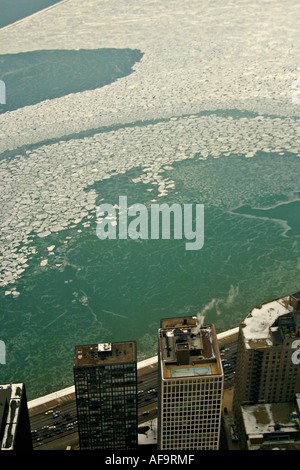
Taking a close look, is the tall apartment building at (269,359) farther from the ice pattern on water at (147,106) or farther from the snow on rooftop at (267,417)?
the ice pattern on water at (147,106)

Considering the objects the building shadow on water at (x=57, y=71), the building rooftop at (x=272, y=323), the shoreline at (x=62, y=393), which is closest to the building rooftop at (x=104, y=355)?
the building rooftop at (x=272, y=323)

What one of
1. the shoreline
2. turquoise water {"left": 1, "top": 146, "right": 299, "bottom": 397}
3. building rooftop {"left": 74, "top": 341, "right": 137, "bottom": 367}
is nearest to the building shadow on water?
turquoise water {"left": 1, "top": 146, "right": 299, "bottom": 397}

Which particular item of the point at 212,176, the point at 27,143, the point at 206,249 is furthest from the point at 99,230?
the point at 27,143

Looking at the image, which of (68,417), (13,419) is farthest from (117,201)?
(13,419)

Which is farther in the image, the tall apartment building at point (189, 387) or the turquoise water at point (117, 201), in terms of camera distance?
the turquoise water at point (117, 201)

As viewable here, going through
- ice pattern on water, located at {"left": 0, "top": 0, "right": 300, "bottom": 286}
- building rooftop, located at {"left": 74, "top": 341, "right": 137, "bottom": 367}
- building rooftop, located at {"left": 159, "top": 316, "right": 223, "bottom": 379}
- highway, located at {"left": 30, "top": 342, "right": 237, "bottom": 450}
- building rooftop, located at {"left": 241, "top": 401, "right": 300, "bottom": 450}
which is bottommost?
highway, located at {"left": 30, "top": 342, "right": 237, "bottom": 450}

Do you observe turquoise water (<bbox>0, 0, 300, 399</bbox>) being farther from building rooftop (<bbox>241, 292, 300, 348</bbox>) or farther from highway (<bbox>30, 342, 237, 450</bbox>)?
building rooftop (<bbox>241, 292, 300, 348</bbox>)
